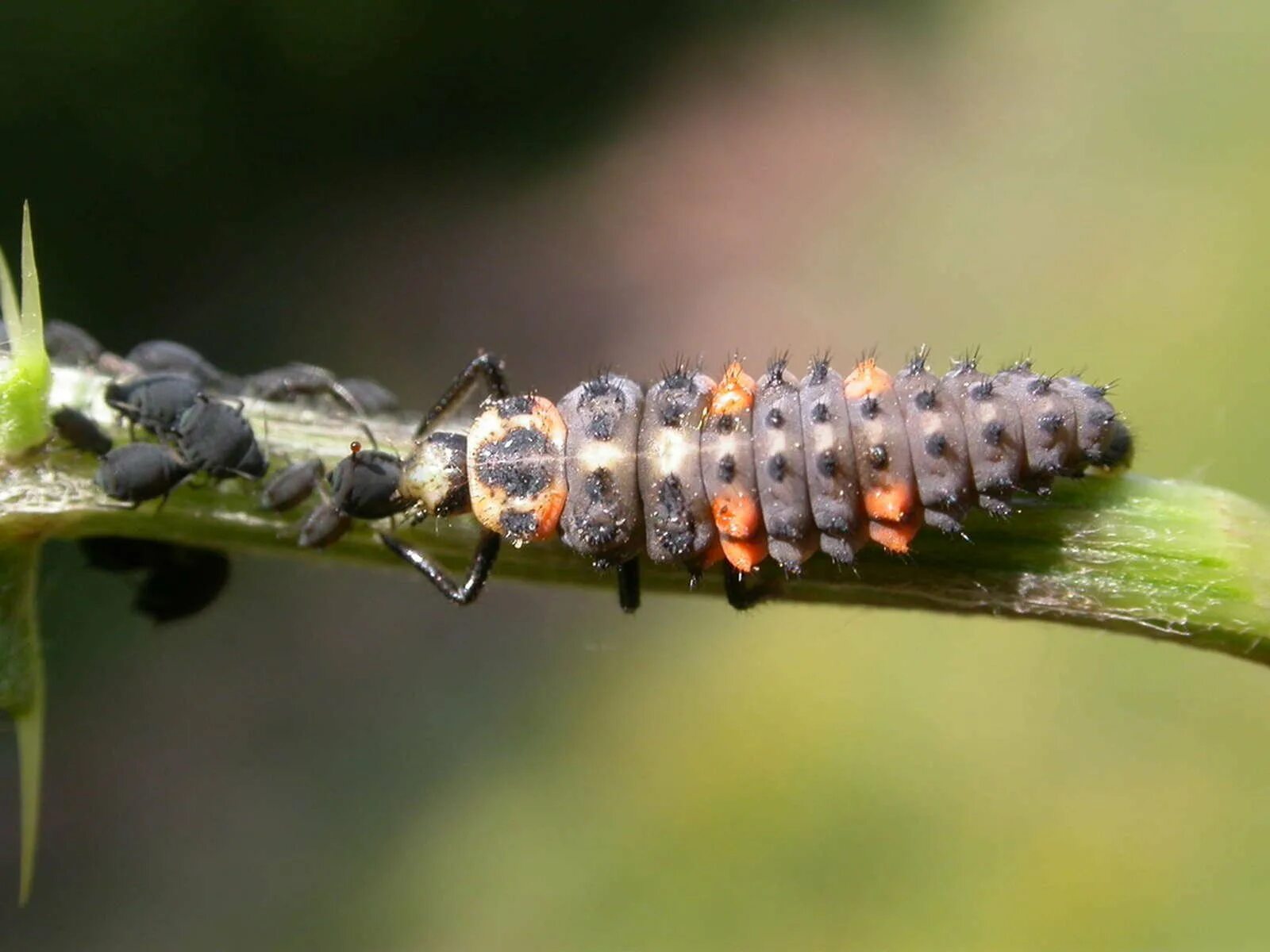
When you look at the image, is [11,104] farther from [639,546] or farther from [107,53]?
[639,546]

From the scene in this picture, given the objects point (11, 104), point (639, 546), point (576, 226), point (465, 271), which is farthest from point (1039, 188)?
point (11, 104)

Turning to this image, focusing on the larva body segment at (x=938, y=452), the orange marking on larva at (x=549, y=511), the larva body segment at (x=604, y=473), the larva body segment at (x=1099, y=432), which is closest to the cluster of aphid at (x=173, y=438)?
the orange marking on larva at (x=549, y=511)

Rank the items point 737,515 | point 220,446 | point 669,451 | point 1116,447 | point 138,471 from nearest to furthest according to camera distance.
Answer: point 1116,447
point 737,515
point 138,471
point 669,451
point 220,446

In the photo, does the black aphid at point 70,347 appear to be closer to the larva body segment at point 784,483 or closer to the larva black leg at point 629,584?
the larva black leg at point 629,584

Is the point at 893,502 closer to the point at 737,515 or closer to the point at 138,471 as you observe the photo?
the point at 737,515

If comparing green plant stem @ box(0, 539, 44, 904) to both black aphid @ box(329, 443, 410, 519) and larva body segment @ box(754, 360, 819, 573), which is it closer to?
black aphid @ box(329, 443, 410, 519)

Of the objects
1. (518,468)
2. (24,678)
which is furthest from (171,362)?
(24,678)
